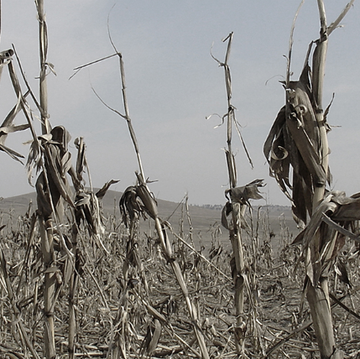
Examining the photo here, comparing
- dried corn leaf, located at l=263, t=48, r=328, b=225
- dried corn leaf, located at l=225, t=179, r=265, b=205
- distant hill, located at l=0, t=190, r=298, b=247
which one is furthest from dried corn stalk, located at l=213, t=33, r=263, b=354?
dried corn leaf, located at l=263, t=48, r=328, b=225

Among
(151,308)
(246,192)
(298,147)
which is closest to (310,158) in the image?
(298,147)

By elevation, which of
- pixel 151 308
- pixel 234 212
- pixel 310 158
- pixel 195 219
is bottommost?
pixel 195 219

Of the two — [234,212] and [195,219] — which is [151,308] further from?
[195,219]

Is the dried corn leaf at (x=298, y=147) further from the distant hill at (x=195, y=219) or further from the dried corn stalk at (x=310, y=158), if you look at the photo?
the distant hill at (x=195, y=219)

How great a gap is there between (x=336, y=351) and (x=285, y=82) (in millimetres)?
717

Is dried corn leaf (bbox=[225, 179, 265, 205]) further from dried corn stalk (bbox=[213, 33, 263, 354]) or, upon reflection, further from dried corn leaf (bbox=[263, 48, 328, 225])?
dried corn leaf (bbox=[263, 48, 328, 225])

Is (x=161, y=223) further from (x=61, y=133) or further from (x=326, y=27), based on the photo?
(x=326, y=27)

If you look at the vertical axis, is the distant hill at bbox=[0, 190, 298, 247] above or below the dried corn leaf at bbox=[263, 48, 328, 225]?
below

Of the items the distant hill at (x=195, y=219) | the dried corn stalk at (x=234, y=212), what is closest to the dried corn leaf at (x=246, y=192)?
the dried corn stalk at (x=234, y=212)

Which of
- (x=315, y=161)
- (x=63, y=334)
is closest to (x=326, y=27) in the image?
(x=315, y=161)

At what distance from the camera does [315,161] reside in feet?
3.66

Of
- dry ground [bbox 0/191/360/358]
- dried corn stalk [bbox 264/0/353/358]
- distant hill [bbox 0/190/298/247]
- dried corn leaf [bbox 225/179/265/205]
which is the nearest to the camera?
dried corn stalk [bbox 264/0/353/358]

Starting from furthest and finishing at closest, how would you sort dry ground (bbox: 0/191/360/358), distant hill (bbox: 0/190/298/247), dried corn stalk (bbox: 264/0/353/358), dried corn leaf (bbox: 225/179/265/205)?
distant hill (bbox: 0/190/298/247), dry ground (bbox: 0/191/360/358), dried corn leaf (bbox: 225/179/265/205), dried corn stalk (bbox: 264/0/353/358)

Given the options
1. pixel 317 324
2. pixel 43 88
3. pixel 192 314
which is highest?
pixel 43 88
